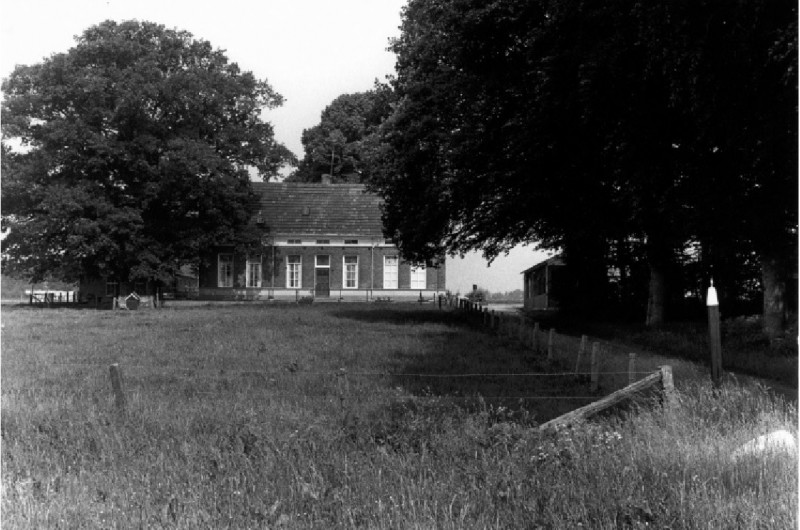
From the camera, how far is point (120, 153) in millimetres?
45969

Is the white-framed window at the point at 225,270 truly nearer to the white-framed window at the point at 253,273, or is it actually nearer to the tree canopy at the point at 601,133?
the white-framed window at the point at 253,273

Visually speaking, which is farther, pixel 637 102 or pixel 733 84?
pixel 637 102

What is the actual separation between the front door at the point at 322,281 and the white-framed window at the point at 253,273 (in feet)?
14.1

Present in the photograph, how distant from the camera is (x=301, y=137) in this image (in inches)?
2665

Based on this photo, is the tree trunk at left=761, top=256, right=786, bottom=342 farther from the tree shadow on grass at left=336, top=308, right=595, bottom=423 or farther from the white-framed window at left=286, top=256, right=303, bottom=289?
the white-framed window at left=286, top=256, right=303, bottom=289

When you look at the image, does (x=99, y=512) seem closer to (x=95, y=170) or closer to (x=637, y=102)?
(x=637, y=102)

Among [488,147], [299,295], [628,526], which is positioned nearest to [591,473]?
[628,526]

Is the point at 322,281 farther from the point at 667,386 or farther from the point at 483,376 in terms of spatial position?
the point at 667,386

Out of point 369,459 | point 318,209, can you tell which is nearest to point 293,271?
point 318,209

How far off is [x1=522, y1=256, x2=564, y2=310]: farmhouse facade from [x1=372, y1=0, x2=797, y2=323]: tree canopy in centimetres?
925

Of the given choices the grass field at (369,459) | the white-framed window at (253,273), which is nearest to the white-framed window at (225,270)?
the white-framed window at (253,273)

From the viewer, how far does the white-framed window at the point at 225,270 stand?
2442 inches

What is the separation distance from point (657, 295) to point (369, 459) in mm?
24471

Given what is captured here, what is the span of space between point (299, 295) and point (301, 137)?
13.9 m
